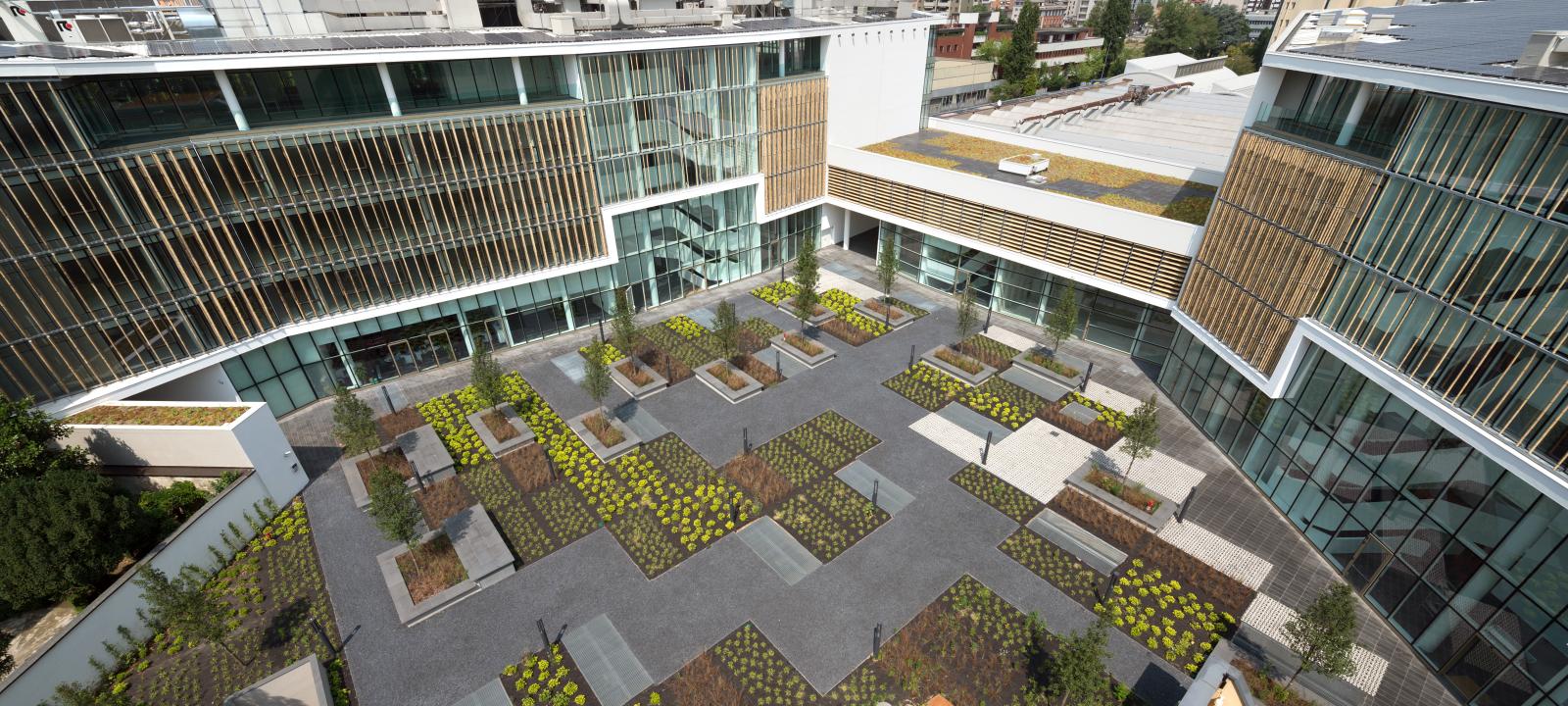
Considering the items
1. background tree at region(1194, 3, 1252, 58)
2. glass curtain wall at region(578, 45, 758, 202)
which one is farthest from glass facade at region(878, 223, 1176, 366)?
background tree at region(1194, 3, 1252, 58)

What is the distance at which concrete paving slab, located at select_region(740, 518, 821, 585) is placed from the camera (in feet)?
74.7

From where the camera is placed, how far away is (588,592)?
22047 millimetres

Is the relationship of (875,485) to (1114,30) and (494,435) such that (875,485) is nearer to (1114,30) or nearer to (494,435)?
(494,435)

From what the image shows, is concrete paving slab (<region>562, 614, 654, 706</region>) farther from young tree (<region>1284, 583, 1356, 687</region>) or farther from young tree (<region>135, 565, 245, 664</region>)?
young tree (<region>1284, 583, 1356, 687</region>)

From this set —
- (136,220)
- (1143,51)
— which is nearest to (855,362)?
(136,220)

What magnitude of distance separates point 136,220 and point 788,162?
32.4 m

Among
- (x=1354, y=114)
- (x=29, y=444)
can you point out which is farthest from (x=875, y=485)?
(x=29, y=444)

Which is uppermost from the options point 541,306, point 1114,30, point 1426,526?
point 1114,30

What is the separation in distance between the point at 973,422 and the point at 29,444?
117 feet

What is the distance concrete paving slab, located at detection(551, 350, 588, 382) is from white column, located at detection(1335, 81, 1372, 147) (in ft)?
Result: 109

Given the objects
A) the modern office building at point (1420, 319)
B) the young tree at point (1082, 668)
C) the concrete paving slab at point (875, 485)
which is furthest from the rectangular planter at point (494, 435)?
the modern office building at point (1420, 319)

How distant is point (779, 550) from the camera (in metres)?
23.6

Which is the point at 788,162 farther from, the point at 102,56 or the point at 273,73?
the point at 102,56

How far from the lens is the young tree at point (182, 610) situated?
18.6 m
